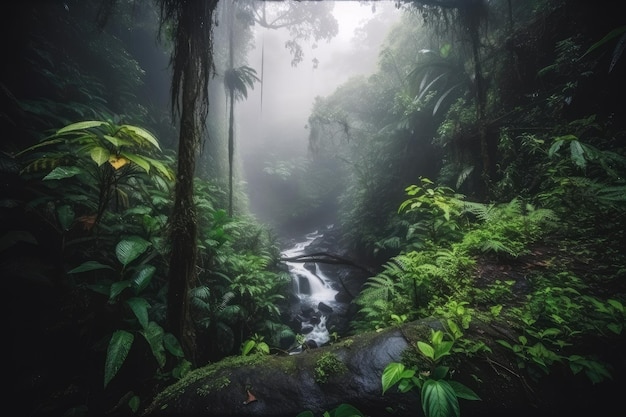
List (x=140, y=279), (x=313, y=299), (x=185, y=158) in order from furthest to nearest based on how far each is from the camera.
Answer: (x=313, y=299), (x=185, y=158), (x=140, y=279)

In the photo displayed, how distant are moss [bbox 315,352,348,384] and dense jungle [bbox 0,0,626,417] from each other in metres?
0.01

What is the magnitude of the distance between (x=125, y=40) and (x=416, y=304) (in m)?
11.8

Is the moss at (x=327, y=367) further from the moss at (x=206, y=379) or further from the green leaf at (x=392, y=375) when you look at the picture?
the moss at (x=206, y=379)

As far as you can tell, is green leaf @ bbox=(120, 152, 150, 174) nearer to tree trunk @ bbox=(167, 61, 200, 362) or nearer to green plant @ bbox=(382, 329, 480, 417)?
tree trunk @ bbox=(167, 61, 200, 362)

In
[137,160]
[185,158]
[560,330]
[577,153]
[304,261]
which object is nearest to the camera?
[560,330]

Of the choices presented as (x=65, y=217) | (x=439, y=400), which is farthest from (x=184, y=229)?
(x=439, y=400)

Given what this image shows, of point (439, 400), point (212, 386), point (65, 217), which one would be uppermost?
point (65, 217)

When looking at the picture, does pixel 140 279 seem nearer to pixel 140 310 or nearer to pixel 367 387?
pixel 140 310

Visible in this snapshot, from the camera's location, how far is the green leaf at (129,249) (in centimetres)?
265

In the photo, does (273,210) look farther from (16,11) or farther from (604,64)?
(604,64)

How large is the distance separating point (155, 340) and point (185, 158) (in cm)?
188

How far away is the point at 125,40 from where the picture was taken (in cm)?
884

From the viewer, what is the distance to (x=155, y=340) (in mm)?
2574

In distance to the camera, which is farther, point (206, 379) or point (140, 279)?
point (140, 279)
